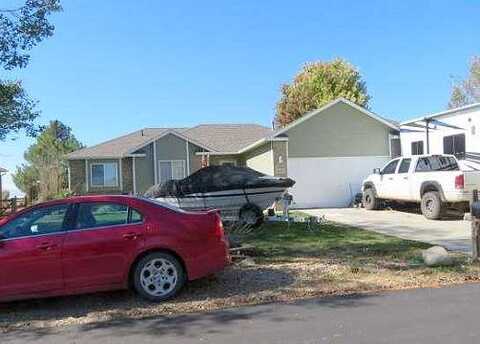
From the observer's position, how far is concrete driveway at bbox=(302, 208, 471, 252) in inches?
544

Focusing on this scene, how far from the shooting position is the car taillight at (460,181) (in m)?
17.7

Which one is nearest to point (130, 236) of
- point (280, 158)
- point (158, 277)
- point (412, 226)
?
point (158, 277)

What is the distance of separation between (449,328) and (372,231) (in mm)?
9640

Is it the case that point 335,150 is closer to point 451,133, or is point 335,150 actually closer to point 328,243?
point 451,133

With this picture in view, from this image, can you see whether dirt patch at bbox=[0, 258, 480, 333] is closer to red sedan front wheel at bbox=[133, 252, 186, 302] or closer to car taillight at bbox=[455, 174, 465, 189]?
red sedan front wheel at bbox=[133, 252, 186, 302]

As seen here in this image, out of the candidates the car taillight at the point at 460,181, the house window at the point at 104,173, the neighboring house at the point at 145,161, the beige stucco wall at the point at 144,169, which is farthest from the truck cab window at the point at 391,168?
the house window at the point at 104,173

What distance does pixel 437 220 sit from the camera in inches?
728

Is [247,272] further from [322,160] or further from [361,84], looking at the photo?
[361,84]

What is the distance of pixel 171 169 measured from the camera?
116 ft

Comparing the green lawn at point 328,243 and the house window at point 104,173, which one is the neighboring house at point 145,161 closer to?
the house window at point 104,173

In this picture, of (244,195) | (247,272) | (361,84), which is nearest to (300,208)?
(244,195)

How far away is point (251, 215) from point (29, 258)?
10.9 metres

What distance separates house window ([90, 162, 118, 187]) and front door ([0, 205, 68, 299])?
2735 centimetres

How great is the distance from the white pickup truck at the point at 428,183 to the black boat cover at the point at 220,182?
157 inches
